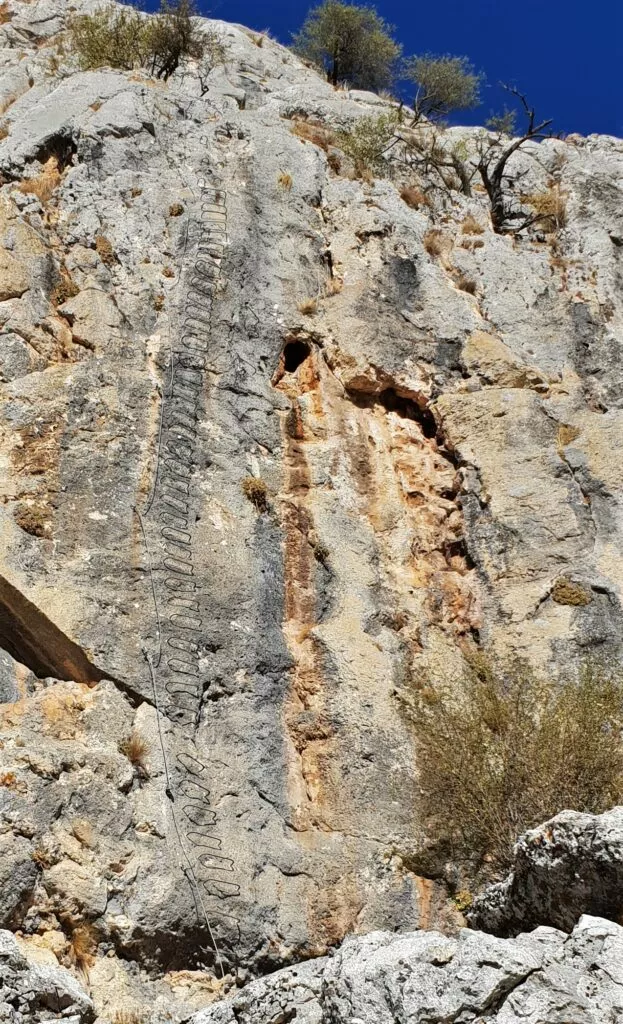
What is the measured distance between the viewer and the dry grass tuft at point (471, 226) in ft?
47.3

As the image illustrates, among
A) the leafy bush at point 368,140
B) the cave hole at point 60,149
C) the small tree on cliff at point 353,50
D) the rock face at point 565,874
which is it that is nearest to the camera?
the rock face at point 565,874

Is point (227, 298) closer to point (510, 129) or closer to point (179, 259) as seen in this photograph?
point (179, 259)

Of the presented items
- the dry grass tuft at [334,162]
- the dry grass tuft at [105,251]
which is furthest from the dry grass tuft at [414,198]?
the dry grass tuft at [105,251]

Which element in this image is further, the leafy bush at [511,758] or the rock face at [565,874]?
the leafy bush at [511,758]

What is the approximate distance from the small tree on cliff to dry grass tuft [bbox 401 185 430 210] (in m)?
9.04

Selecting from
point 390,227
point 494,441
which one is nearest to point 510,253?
point 390,227

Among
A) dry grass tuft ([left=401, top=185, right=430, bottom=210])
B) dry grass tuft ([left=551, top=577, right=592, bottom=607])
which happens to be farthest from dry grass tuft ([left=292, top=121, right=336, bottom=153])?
dry grass tuft ([left=551, top=577, right=592, bottom=607])

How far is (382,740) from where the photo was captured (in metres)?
8.84

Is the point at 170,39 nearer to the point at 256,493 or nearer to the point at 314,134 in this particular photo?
the point at 314,134

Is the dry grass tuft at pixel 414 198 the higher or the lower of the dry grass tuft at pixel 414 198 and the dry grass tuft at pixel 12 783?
the higher

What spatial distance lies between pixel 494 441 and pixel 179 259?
4.45 metres

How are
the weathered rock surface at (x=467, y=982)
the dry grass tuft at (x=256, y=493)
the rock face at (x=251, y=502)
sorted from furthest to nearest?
the dry grass tuft at (x=256, y=493), the rock face at (x=251, y=502), the weathered rock surface at (x=467, y=982)

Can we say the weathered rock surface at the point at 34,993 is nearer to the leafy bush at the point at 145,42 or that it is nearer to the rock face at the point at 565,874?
the rock face at the point at 565,874

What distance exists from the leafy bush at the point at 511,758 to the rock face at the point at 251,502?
0.28 m
